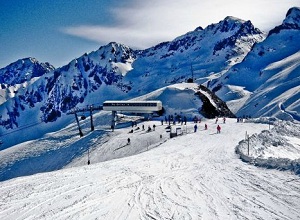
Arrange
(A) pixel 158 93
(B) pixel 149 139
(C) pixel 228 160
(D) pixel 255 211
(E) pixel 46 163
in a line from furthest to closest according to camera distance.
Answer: (A) pixel 158 93, (E) pixel 46 163, (B) pixel 149 139, (C) pixel 228 160, (D) pixel 255 211

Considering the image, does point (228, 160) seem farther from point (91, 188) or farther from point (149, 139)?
point (149, 139)

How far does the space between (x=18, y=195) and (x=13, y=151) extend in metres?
61.3

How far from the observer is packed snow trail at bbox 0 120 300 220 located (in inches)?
568

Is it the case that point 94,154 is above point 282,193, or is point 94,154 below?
below

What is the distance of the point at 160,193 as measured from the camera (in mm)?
17406

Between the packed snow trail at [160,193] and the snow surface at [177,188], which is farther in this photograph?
the snow surface at [177,188]

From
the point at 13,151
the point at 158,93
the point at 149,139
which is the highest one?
the point at 158,93

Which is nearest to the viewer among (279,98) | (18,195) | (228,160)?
(18,195)

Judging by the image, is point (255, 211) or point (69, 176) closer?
point (255, 211)

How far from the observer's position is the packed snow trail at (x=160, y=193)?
47.4 ft

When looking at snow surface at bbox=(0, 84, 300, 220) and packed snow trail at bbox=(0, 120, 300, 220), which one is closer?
packed snow trail at bbox=(0, 120, 300, 220)

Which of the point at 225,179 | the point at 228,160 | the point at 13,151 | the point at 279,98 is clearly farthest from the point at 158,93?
the point at 225,179

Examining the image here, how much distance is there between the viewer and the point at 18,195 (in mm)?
18906

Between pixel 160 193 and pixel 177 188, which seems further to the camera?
pixel 177 188
